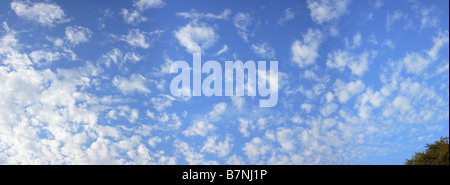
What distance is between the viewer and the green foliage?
34688 millimetres

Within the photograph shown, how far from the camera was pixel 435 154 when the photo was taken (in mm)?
36250

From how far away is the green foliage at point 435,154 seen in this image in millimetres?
34688
